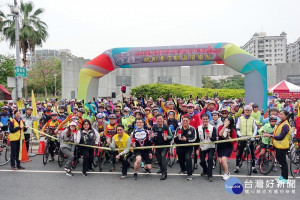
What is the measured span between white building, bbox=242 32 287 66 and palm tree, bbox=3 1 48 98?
14203 cm

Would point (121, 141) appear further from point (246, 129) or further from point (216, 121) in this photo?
point (246, 129)

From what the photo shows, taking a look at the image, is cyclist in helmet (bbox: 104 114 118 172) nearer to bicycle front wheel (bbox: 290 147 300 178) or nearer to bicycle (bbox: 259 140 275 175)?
bicycle (bbox: 259 140 275 175)

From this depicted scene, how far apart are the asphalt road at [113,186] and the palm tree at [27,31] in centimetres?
2328

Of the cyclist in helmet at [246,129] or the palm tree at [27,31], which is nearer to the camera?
the cyclist in helmet at [246,129]

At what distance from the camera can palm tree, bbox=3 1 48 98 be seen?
27.6 metres

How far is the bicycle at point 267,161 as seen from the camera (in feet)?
23.9

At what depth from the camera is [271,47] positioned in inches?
5842

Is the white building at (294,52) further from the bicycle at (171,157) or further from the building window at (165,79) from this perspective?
the bicycle at (171,157)

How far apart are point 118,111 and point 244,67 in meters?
7.07

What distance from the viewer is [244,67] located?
13164 mm

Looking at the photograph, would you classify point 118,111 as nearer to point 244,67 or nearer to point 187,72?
point 244,67

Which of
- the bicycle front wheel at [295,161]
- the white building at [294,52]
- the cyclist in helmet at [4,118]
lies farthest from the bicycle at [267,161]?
the white building at [294,52]

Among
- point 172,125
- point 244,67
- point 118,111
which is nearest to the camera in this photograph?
point 172,125

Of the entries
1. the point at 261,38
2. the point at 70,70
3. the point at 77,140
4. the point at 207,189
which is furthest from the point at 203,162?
the point at 261,38
